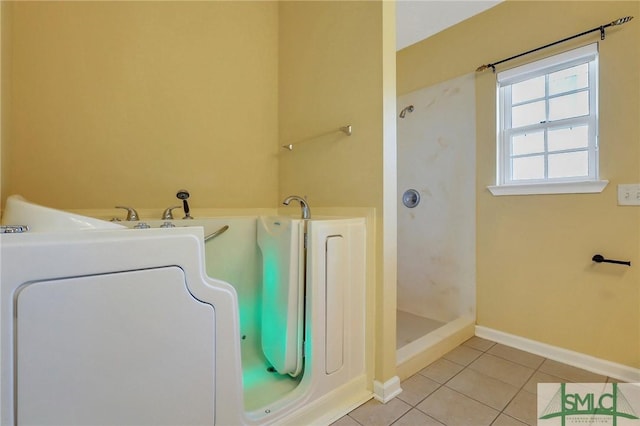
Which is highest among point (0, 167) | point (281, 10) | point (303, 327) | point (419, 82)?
point (281, 10)

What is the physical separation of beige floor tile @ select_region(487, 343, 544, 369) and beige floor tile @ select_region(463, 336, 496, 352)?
1.3 inches

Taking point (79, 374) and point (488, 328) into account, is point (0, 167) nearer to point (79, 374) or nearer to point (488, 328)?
point (79, 374)

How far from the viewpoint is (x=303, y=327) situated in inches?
51.1

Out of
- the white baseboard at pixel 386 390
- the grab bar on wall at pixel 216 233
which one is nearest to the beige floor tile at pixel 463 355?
the white baseboard at pixel 386 390

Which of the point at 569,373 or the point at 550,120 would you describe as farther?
the point at 550,120

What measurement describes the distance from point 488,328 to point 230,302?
2.02 metres

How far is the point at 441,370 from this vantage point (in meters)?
1.62

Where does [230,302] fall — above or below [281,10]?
below

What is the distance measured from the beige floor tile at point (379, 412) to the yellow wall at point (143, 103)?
1477 millimetres

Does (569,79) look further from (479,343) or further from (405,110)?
(479,343)

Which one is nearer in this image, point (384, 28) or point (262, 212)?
point (384, 28)

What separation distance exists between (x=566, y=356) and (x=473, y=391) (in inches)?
31.5

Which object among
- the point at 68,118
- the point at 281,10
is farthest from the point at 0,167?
the point at 281,10

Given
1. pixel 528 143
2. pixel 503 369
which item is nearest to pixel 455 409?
pixel 503 369
